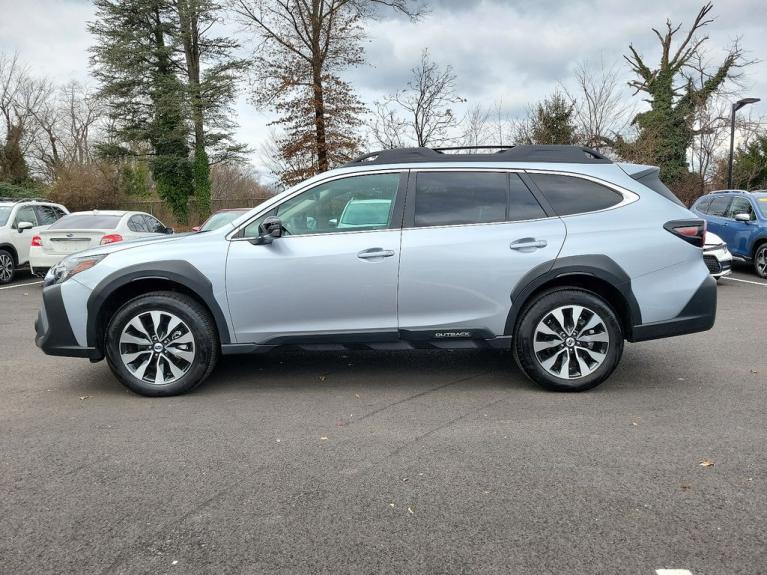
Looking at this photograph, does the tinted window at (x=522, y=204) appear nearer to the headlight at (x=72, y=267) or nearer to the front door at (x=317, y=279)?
the front door at (x=317, y=279)

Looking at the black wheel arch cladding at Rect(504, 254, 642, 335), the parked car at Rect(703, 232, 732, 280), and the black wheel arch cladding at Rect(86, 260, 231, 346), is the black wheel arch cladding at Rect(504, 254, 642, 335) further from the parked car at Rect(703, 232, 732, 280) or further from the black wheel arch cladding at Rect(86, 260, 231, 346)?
the parked car at Rect(703, 232, 732, 280)

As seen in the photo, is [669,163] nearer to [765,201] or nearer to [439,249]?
[765,201]

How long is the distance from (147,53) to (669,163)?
2720 centimetres

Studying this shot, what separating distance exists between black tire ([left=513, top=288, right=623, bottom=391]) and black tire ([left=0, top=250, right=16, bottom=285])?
1208 cm

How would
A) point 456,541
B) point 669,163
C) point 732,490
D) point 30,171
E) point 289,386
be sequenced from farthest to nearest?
1. point 30,171
2. point 669,163
3. point 289,386
4. point 732,490
5. point 456,541

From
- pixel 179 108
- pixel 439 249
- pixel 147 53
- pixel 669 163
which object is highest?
pixel 147 53

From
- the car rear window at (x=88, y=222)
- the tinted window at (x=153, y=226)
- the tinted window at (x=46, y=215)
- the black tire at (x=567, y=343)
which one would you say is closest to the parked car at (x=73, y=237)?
the car rear window at (x=88, y=222)

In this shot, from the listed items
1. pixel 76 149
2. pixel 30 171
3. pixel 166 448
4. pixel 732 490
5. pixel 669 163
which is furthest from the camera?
pixel 76 149

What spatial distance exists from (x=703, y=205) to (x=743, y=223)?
68.7 inches

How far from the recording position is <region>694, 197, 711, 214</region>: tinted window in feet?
45.5

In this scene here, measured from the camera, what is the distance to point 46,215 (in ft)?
45.8

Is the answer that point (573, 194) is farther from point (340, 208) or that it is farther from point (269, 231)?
point (269, 231)

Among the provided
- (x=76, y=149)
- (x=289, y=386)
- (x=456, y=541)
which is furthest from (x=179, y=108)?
(x=456, y=541)

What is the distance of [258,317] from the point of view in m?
4.54
